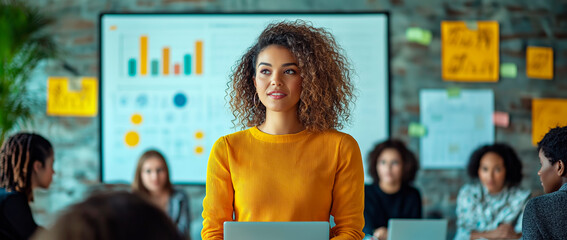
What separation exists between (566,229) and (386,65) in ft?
7.80

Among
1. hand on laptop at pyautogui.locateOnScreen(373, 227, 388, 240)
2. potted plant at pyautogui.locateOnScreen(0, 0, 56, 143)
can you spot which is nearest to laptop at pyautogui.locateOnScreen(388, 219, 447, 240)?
hand on laptop at pyautogui.locateOnScreen(373, 227, 388, 240)

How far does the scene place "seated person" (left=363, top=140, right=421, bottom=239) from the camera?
3.34m

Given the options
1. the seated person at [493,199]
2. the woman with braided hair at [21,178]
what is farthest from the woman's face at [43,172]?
the seated person at [493,199]

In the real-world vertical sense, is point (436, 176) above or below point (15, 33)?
below

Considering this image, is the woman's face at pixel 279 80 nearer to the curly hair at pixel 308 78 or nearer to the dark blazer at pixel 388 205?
the curly hair at pixel 308 78

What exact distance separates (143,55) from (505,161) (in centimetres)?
252

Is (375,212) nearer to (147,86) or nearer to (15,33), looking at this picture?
(147,86)

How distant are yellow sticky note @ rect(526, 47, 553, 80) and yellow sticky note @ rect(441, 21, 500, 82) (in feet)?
0.75

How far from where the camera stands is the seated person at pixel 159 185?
11.6 ft

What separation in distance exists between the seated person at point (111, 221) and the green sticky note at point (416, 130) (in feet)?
11.1

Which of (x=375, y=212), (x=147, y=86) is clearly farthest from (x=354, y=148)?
(x=147, y=86)

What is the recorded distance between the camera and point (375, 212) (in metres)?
3.34

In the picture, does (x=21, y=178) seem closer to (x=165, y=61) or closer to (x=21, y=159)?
(x=21, y=159)

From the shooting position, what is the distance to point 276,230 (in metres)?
1.40
